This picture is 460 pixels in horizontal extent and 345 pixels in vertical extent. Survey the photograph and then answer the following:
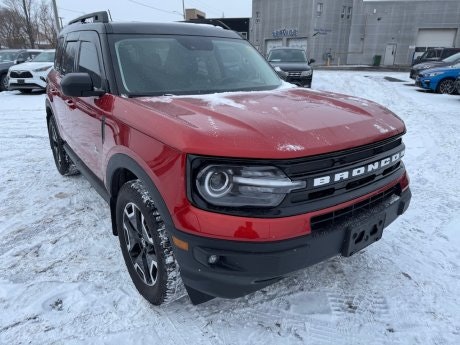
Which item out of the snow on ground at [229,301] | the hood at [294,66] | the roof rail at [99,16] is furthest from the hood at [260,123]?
the hood at [294,66]

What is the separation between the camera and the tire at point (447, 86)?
480 inches

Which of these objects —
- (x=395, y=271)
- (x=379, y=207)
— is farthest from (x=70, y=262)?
(x=395, y=271)

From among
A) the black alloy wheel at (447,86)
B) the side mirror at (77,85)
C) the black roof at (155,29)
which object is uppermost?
the black roof at (155,29)

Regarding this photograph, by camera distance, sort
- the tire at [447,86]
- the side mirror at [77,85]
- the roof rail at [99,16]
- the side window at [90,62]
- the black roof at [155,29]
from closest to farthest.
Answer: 1. the side mirror at [77,85]
2. the side window at [90,62]
3. the black roof at [155,29]
4. the roof rail at [99,16]
5. the tire at [447,86]

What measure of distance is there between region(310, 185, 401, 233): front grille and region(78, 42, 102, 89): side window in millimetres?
1940

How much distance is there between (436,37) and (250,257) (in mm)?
44919

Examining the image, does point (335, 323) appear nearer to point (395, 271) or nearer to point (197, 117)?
point (395, 271)

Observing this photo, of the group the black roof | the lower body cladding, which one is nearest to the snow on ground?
the lower body cladding

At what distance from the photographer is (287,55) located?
1338 centimetres

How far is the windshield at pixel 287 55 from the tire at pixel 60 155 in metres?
9.82

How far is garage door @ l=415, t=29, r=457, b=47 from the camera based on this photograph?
37562mm

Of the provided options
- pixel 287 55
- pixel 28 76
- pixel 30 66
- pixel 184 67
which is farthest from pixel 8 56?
pixel 184 67

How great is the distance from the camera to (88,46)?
3.15 metres

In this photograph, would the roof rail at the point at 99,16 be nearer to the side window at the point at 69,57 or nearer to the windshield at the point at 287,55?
the side window at the point at 69,57
